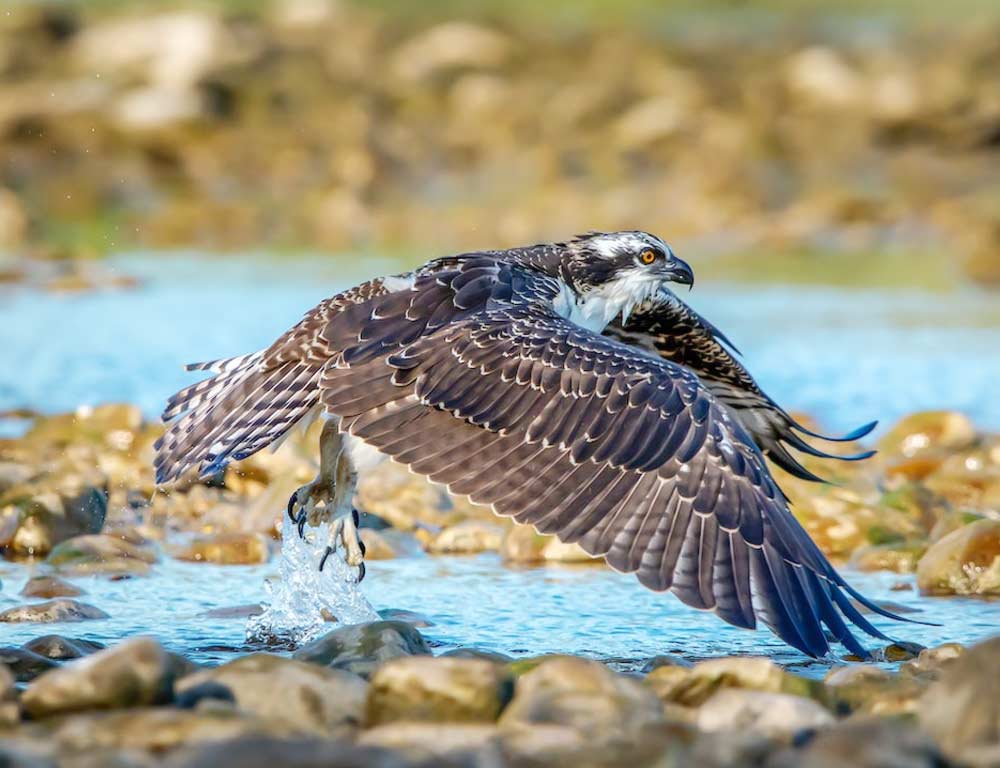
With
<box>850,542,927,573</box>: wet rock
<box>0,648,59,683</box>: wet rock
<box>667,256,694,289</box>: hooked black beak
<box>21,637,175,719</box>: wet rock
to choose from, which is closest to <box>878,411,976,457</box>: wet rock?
<box>850,542,927,573</box>: wet rock

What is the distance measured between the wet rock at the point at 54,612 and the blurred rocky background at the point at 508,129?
1198cm

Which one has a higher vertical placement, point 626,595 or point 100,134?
point 100,134

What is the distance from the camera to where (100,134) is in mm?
23750

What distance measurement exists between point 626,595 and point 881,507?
157 cm

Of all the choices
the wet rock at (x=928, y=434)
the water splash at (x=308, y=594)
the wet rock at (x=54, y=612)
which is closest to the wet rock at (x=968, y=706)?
the water splash at (x=308, y=594)

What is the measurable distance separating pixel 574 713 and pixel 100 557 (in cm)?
344

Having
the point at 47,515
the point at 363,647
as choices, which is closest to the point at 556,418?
the point at 363,647

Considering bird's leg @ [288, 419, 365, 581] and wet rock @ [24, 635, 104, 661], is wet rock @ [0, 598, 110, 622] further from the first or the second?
bird's leg @ [288, 419, 365, 581]

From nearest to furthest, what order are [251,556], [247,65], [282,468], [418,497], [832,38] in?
[251,556] < [418,497] < [282,468] < [247,65] < [832,38]

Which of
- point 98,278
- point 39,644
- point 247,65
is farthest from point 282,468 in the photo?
point 247,65

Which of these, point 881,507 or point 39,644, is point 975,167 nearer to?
point 881,507

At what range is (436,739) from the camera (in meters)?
4.25

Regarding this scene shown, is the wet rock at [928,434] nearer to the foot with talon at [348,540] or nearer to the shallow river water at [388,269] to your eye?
the shallow river water at [388,269]

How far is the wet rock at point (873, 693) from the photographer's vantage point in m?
4.78
